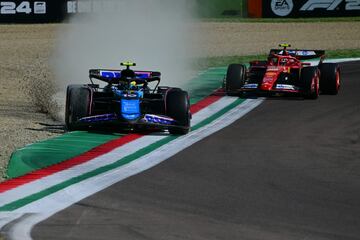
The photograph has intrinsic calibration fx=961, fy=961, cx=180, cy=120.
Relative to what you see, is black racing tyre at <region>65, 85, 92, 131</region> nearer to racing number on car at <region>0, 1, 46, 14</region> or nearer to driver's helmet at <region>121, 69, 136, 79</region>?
driver's helmet at <region>121, 69, 136, 79</region>

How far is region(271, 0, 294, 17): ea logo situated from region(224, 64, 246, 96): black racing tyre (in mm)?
21461

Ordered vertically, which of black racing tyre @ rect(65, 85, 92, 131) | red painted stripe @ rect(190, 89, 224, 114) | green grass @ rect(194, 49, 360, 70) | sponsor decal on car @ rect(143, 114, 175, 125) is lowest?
A: red painted stripe @ rect(190, 89, 224, 114)

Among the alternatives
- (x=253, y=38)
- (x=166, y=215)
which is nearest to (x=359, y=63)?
(x=253, y=38)

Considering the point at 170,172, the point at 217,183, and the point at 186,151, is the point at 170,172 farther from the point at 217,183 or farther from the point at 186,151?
the point at 186,151

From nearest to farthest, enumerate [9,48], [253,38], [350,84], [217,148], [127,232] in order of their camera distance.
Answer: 1. [127,232]
2. [217,148]
3. [350,84]
4. [9,48]
5. [253,38]

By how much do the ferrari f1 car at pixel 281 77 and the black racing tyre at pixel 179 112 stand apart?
202 inches

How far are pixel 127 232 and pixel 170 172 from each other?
308 centimetres

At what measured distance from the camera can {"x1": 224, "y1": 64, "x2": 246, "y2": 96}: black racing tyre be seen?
797 inches

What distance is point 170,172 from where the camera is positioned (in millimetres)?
11773

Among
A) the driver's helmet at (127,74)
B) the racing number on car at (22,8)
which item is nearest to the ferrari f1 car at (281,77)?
the driver's helmet at (127,74)

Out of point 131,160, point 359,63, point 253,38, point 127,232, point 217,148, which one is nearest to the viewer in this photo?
point 127,232

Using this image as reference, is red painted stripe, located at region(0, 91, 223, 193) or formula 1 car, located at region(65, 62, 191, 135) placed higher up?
formula 1 car, located at region(65, 62, 191, 135)

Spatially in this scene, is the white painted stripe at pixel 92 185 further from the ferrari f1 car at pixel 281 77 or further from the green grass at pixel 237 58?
the green grass at pixel 237 58

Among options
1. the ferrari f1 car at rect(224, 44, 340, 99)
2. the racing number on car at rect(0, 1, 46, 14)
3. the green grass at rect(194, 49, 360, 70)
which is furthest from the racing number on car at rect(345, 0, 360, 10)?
the ferrari f1 car at rect(224, 44, 340, 99)
